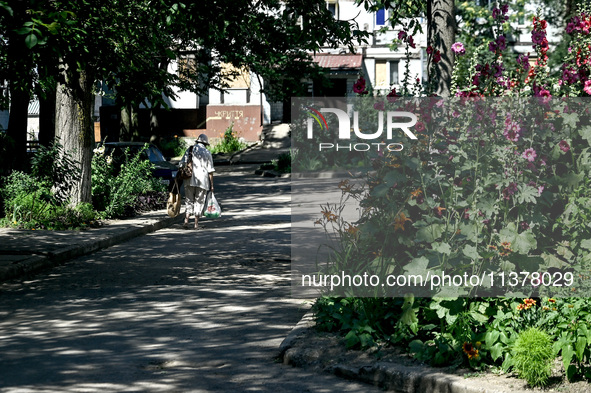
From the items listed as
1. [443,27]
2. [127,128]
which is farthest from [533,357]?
[127,128]

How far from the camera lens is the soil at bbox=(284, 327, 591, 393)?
18.8 ft

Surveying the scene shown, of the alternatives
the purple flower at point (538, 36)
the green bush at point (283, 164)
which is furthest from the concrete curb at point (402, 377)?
the green bush at point (283, 164)

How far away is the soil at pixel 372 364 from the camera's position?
573 centimetres

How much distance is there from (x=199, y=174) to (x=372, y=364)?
1144 cm

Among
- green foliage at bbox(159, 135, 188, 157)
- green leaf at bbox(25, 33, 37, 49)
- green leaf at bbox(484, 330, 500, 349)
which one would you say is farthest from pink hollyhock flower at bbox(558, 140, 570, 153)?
green foliage at bbox(159, 135, 188, 157)

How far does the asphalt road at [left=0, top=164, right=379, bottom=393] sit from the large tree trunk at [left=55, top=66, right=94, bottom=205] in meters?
3.05

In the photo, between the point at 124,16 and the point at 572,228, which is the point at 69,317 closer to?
the point at 572,228

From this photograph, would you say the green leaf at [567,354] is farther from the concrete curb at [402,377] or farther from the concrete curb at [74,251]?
the concrete curb at [74,251]

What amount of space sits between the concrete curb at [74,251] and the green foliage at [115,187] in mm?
1070

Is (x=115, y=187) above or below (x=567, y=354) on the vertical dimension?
above

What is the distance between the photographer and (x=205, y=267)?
1237 cm

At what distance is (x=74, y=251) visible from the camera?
13.5 m

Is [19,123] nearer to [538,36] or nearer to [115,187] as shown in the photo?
[115,187]

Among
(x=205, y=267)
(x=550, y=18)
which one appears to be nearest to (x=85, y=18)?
(x=205, y=267)
